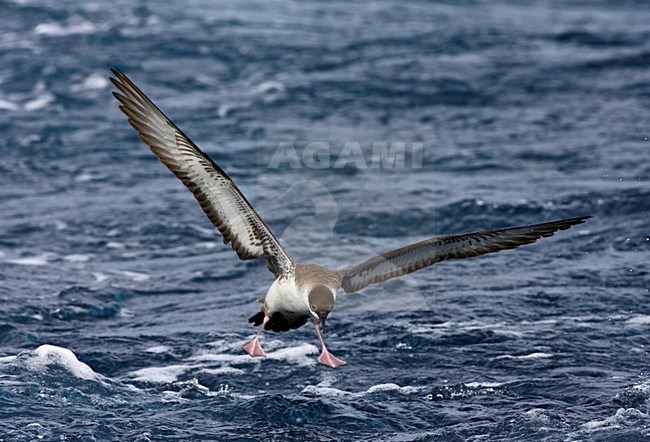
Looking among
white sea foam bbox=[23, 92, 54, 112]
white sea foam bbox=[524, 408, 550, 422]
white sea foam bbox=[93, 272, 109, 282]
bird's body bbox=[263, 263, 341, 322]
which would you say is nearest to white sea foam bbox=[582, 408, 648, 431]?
white sea foam bbox=[524, 408, 550, 422]

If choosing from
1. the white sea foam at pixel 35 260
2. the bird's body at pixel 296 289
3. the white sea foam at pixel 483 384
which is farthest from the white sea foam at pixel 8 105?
the white sea foam at pixel 483 384

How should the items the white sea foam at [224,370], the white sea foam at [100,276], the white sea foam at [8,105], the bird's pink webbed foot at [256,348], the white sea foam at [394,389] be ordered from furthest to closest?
the white sea foam at [8,105], the white sea foam at [100,276], the white sea foam at [224,370], the white sea foam at [394,389], the bird's pink webbed foot at [256,348]

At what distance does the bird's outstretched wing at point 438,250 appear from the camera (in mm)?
8297

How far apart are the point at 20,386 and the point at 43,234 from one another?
4839mm

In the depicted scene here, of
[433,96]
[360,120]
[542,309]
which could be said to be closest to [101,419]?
[542,309]

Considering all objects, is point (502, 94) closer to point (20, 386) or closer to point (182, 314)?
point (182, 314)

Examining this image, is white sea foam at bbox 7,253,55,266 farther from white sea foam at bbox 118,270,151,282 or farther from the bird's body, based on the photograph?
the bird's body

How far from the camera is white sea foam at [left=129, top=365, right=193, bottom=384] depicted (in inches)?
356

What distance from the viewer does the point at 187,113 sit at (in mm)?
18078

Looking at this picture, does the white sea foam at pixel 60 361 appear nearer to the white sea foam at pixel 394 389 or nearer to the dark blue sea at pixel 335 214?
the dark blue sea at pixel 335 214

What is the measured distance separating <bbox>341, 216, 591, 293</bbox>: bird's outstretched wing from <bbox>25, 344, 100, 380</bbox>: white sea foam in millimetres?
2506

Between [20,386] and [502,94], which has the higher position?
[502,94]

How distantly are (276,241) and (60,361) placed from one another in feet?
7.94

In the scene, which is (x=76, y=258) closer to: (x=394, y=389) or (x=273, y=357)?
(x=273, y=357)
